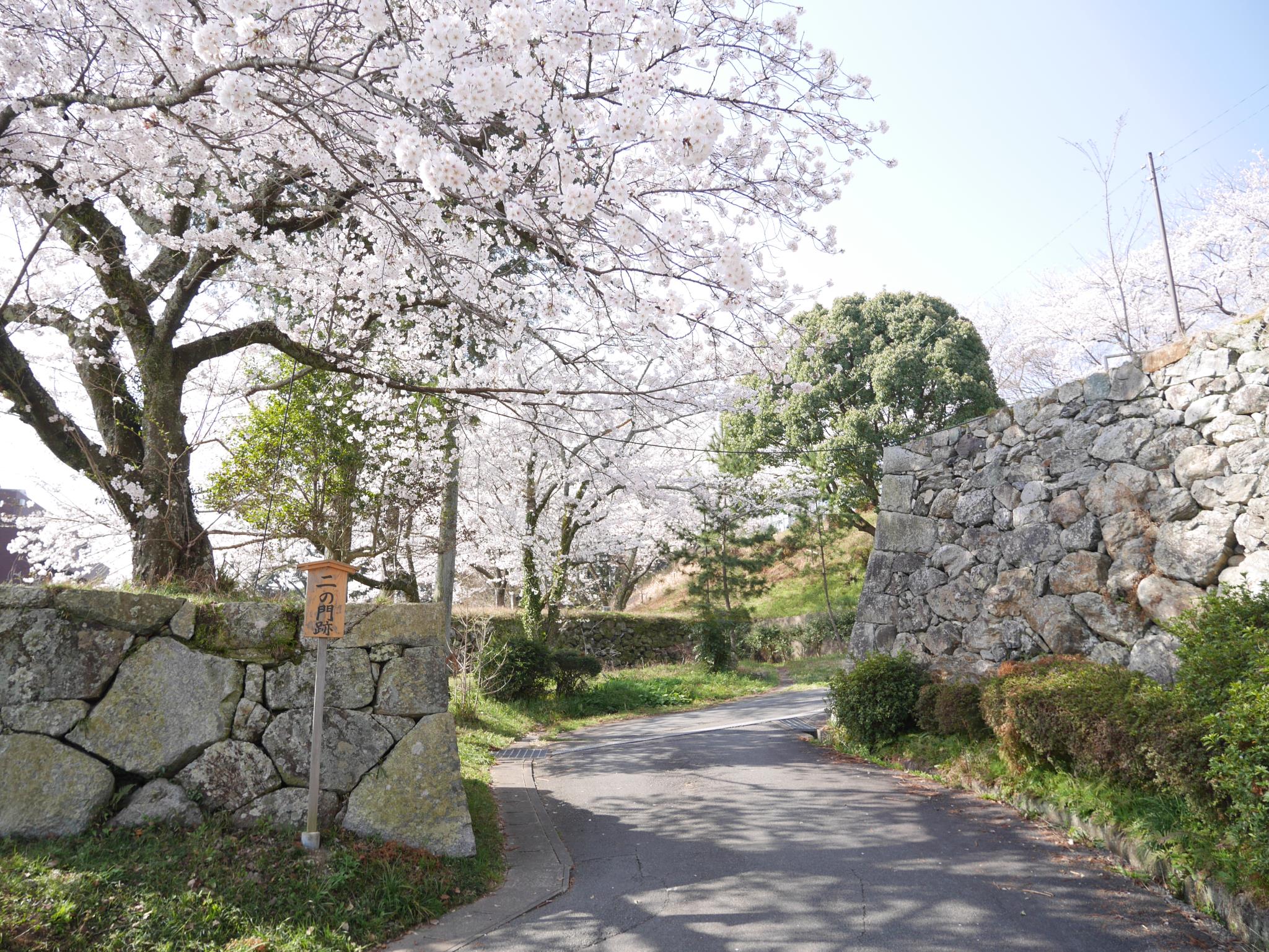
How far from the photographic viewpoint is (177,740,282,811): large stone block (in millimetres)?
4375

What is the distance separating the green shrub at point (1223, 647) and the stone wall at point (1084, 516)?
0.80m

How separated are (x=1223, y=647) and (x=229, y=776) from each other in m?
5.80

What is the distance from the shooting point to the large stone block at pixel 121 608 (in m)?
4.40

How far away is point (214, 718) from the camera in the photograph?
4520mm

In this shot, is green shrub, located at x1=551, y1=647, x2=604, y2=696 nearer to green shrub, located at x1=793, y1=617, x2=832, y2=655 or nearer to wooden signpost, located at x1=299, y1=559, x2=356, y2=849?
wooden signpost, located at x1=299, y1=559, x2=356, y2=849

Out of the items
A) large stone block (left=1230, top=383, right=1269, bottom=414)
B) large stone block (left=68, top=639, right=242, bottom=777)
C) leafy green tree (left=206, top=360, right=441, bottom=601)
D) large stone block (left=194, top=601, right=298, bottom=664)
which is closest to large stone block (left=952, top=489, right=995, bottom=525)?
large stone block (left=1230, top=383, right=1269, bottom=414)

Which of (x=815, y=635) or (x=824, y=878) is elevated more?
(x=815, y=635)

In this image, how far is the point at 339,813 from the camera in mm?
4562

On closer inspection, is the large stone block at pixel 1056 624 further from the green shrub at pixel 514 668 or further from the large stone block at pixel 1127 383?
the green shrub at pixel 514 668

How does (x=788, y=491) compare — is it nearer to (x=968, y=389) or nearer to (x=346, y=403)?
(x=968, y=389)

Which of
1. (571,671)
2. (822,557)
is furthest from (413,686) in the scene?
(822,557)

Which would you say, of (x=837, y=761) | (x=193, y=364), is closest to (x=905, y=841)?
(x=837, y=761)

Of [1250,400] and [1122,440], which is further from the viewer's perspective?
[1122,440]

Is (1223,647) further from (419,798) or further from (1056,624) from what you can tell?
(419,798)
